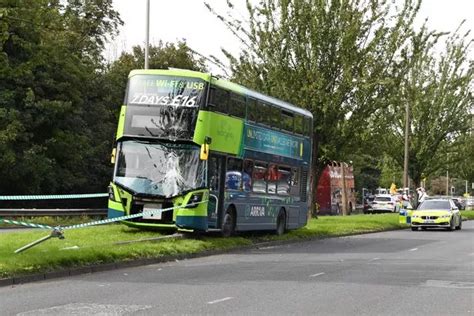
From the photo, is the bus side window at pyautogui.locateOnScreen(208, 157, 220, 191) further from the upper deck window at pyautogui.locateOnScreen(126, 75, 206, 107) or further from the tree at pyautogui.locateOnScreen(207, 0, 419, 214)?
Result: the tree at pyautogui.locateOnScreen(207, 0, 419, 214)

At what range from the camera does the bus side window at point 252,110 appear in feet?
70.7

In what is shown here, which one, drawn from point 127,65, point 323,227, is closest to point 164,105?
point 323,227

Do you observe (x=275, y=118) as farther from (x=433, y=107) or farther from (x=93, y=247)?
(x=433, y=107)

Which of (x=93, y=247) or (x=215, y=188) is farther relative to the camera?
(x=215, y=188)

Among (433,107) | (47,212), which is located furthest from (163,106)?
(433,107)

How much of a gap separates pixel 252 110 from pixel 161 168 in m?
4.08

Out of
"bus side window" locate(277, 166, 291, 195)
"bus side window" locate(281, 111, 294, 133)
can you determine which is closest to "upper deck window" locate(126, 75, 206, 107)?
"bus side window" locate(281, 111, 294, 133)

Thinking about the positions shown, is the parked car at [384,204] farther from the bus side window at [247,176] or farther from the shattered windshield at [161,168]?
the shattered windshield at [161,168]

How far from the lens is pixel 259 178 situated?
22.6 meters

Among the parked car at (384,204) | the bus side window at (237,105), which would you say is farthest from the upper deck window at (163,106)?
the parked car at (384,204)

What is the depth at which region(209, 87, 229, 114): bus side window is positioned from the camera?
1939 centimetres

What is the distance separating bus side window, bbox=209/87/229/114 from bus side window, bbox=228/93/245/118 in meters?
0.27

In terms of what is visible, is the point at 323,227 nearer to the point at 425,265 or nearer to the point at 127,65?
the point at 425,265

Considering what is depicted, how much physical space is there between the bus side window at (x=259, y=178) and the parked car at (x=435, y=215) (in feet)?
43.0
